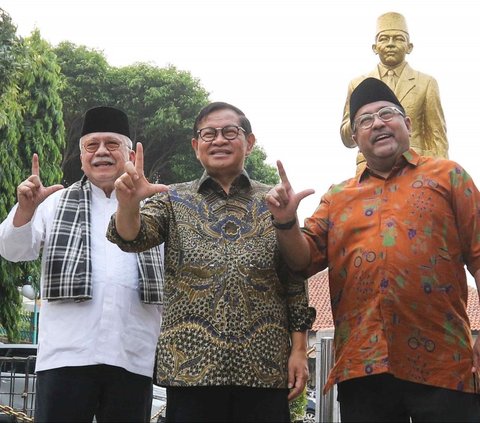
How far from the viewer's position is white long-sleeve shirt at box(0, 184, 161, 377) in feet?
11.4

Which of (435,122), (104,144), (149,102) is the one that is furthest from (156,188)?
(149,102)

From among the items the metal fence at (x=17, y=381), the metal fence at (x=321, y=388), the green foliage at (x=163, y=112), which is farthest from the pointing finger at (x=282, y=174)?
the green foliage at (x=163, y=112)

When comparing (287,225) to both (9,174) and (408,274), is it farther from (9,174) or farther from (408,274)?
(9,174)

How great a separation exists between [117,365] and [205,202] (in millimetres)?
835

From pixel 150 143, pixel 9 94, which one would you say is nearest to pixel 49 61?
pixel 9 94

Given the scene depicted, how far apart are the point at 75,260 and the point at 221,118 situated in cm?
94

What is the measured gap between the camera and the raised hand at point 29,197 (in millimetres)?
3465

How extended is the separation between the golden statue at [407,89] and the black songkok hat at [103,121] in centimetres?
236

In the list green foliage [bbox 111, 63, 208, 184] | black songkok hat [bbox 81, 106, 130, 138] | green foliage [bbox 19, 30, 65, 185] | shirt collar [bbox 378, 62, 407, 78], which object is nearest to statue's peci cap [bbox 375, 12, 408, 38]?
shirt collar [bbox 378, 62, 407, 78]

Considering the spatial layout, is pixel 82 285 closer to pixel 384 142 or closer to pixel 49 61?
pixel 384 142

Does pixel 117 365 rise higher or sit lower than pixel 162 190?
lower

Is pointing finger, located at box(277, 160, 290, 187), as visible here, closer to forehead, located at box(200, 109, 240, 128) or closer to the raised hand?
forehead, located at box(200, 109, 240, 128)

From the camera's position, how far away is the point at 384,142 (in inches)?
132

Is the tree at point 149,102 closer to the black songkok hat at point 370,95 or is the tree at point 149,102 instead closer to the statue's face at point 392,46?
the statue's face at point 392,46
